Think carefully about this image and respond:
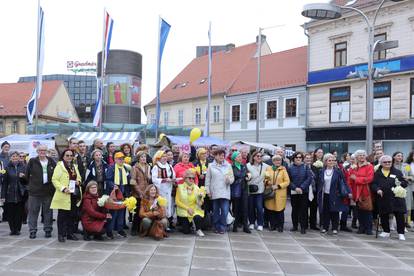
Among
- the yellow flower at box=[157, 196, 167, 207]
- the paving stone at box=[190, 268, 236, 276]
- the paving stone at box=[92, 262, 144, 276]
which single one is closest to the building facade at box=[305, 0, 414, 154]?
the yellow flower at box=[157, 196, 167, 207]

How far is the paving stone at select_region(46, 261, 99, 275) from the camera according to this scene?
18.9ft

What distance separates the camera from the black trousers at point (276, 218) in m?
9.55

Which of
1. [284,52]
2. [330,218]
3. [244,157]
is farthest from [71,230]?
[284,52]

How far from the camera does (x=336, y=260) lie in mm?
6969

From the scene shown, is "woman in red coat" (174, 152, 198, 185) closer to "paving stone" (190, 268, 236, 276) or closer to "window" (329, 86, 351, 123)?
"paving stone" (190, 268, 236, 276)

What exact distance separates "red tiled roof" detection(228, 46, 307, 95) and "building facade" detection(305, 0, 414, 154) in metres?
2.08

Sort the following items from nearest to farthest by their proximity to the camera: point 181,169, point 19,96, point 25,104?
1. point 181,169
2. point 25,104
3. point 19,96

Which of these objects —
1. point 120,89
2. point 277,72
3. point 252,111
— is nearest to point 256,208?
point 252,111

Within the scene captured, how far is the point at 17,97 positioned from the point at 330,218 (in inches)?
1881

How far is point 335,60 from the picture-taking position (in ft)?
87.2

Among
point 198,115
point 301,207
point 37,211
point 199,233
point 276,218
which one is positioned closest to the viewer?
point 37,211

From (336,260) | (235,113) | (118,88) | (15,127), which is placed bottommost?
(336,260)

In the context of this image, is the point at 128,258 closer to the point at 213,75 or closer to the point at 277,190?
the point at 277,190

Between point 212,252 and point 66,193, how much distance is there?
2.71m
